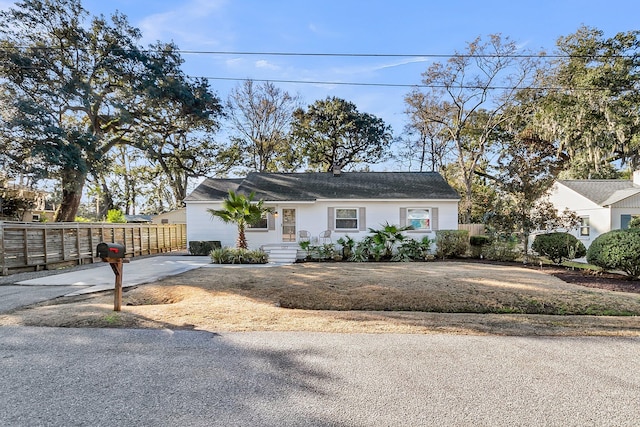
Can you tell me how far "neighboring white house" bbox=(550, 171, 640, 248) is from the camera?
16812 mm

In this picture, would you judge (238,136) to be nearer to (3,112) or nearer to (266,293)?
(3,112)

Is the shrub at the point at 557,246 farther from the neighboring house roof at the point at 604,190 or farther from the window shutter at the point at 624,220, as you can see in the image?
the neighboring house roof at the point at 604,190

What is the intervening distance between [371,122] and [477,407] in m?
29.9

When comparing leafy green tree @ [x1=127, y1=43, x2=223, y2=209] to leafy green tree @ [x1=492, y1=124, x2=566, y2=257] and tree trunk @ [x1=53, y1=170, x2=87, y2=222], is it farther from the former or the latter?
leafy green tree @ [x1=492, y1=124, x2=566, y2=257]

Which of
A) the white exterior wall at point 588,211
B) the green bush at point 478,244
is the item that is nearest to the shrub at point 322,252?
the green bush at point 478,244

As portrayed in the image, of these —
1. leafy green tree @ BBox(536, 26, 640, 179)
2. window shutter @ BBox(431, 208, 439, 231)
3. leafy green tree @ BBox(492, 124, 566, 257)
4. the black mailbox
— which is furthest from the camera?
leafy green tree @ BBox(536, 26, 640, 179)

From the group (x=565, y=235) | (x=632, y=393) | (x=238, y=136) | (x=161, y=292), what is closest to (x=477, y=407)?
(x=632, y=393)

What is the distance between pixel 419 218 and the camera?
51.3ft

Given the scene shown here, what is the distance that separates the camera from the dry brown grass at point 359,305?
484 centimetres

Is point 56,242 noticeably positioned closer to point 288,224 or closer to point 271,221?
point 271,221

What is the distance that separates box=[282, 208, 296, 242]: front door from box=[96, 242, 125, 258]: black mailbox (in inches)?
428

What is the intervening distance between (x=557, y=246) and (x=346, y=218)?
8.23 meters

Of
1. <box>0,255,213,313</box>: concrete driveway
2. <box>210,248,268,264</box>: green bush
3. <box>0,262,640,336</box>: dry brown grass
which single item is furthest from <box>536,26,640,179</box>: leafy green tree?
<box>0,255,213,313</box>: concrete driveway

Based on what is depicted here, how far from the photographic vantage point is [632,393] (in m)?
2.87
